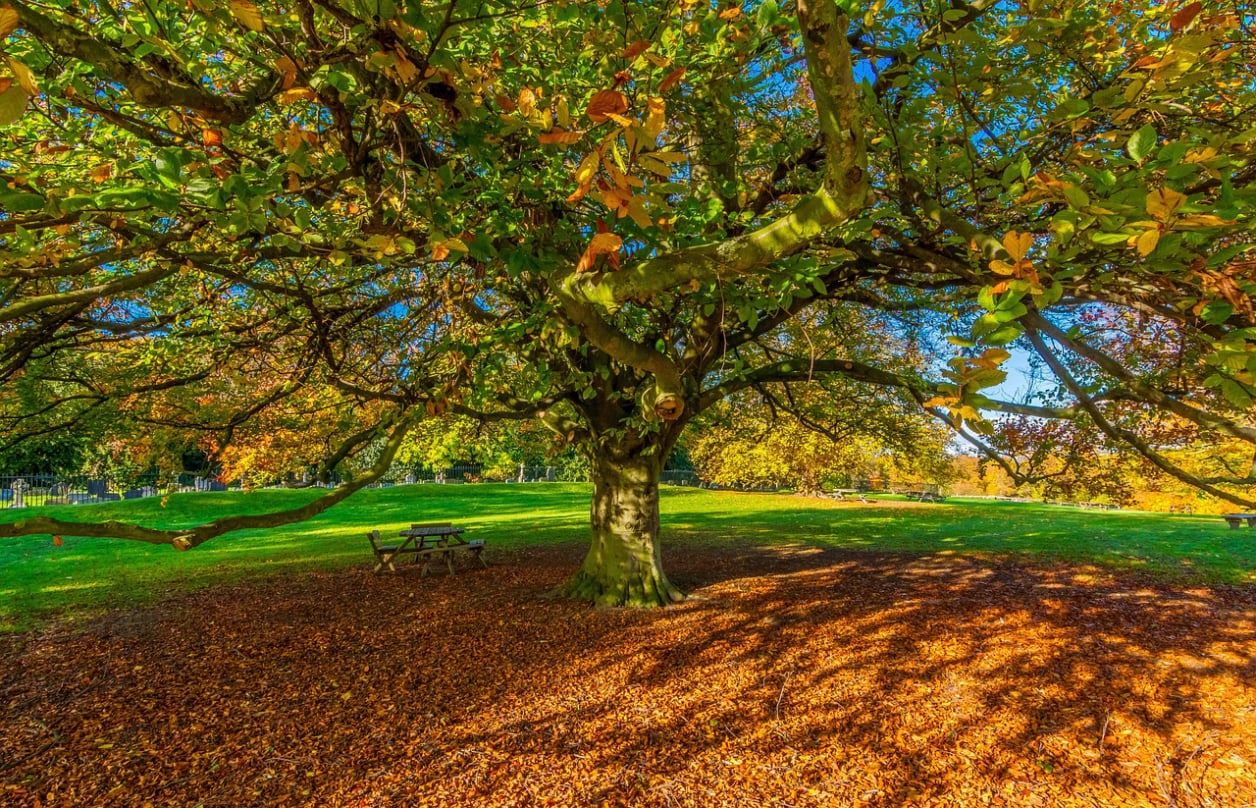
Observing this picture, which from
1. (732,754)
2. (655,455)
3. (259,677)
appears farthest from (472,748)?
(655,455)

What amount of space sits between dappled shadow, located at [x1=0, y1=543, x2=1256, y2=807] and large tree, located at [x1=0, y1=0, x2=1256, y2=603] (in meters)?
1.72

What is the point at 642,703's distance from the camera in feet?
15.6

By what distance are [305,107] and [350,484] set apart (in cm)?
315

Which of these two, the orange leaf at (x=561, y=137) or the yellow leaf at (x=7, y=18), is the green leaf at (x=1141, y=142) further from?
the yellow leaf at (x=7, y=18)

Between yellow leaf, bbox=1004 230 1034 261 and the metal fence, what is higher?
yellow leaf, bbox=1004 230 1034 261

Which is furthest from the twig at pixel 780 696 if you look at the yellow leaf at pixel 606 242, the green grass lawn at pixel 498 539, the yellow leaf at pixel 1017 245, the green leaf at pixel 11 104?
the green grass lawn at pixel 498 539

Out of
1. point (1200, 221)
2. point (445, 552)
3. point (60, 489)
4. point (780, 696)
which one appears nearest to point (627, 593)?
point (780, 696)

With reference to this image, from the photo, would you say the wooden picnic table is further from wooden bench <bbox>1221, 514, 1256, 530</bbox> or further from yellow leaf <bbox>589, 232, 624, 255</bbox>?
wooden bench <bbox>1221, 514, 1256, 530</bbox>

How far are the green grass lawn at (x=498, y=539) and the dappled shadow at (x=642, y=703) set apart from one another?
3.15 m

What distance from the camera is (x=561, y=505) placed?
88.1 feet

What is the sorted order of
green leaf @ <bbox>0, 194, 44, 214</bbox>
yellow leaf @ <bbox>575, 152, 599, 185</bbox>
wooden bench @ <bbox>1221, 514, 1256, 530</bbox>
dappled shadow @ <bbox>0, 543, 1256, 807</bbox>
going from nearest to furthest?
yellow leaf @ <bbox>575, 152, 599, 185</bbox>, green leaf @ <bbox>0, 194, 44, 214</bbox>, dappled shadow @ <bbox>0, 543, 1256, 807</bbox>, wooden bench @ <bbox>1221, 514, 1256, 530</bbox>

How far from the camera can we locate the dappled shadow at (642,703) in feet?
12.0

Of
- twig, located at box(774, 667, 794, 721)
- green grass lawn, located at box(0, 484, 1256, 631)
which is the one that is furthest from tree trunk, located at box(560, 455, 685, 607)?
green grass lawn, located at box(0, 484, 1256, 631)

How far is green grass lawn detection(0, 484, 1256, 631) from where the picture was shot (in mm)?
9953
